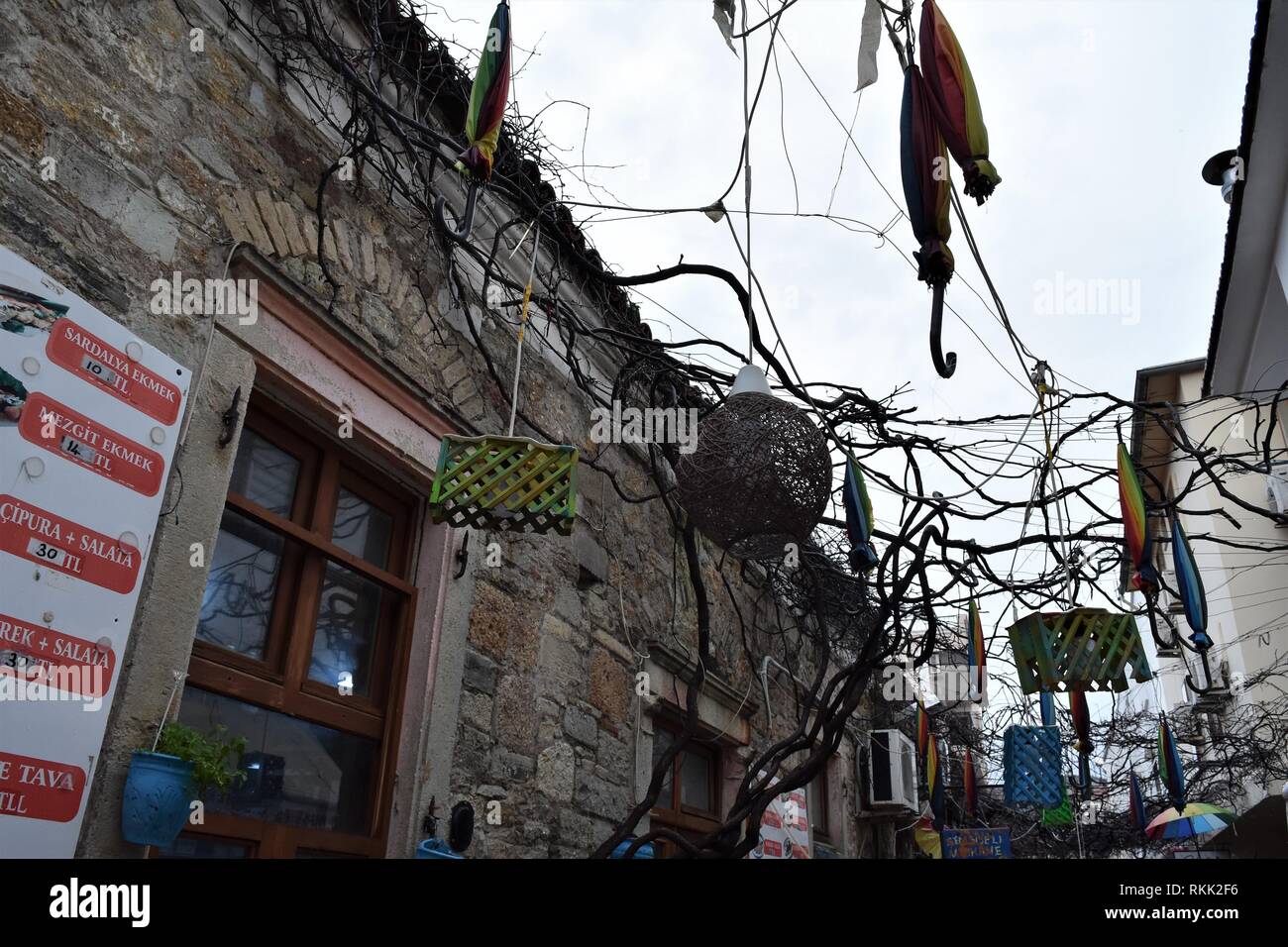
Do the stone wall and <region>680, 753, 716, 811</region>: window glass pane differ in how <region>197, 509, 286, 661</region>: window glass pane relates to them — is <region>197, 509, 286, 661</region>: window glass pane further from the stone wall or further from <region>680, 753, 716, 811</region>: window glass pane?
<region>680, 753, 716, 811</region>: window glass pane

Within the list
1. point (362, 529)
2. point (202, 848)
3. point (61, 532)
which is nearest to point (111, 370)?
point (61, 532)

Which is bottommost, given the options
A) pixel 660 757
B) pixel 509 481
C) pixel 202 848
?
pixel 202 848

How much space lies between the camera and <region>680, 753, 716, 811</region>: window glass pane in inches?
185

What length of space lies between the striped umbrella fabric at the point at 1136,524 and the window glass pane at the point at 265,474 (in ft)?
8.61

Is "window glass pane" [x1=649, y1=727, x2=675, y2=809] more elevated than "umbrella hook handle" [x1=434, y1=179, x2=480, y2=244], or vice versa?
"umbrella hook handle" [x1=434, y1=179, x2=480, y2=244]

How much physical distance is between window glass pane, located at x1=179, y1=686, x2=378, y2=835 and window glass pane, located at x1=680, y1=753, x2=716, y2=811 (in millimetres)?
2359

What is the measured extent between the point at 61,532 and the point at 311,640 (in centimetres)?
87

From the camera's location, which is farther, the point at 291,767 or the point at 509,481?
the point at 291,767

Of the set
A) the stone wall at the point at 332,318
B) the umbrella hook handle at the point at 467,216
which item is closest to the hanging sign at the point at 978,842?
the stone wall at the point at 332,318

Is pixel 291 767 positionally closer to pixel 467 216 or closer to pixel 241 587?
pixel 241 587

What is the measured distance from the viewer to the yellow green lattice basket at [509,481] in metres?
2.08

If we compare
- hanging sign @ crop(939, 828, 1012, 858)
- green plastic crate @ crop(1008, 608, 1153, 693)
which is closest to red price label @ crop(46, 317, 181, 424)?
green plastic crate @ crop(1008, 608, 1153, 693)

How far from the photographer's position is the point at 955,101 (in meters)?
1.48

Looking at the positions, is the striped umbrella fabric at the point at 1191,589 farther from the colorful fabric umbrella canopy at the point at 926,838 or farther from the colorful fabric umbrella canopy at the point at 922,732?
the colorful fabric umbrella canopy at the point at 926,838
